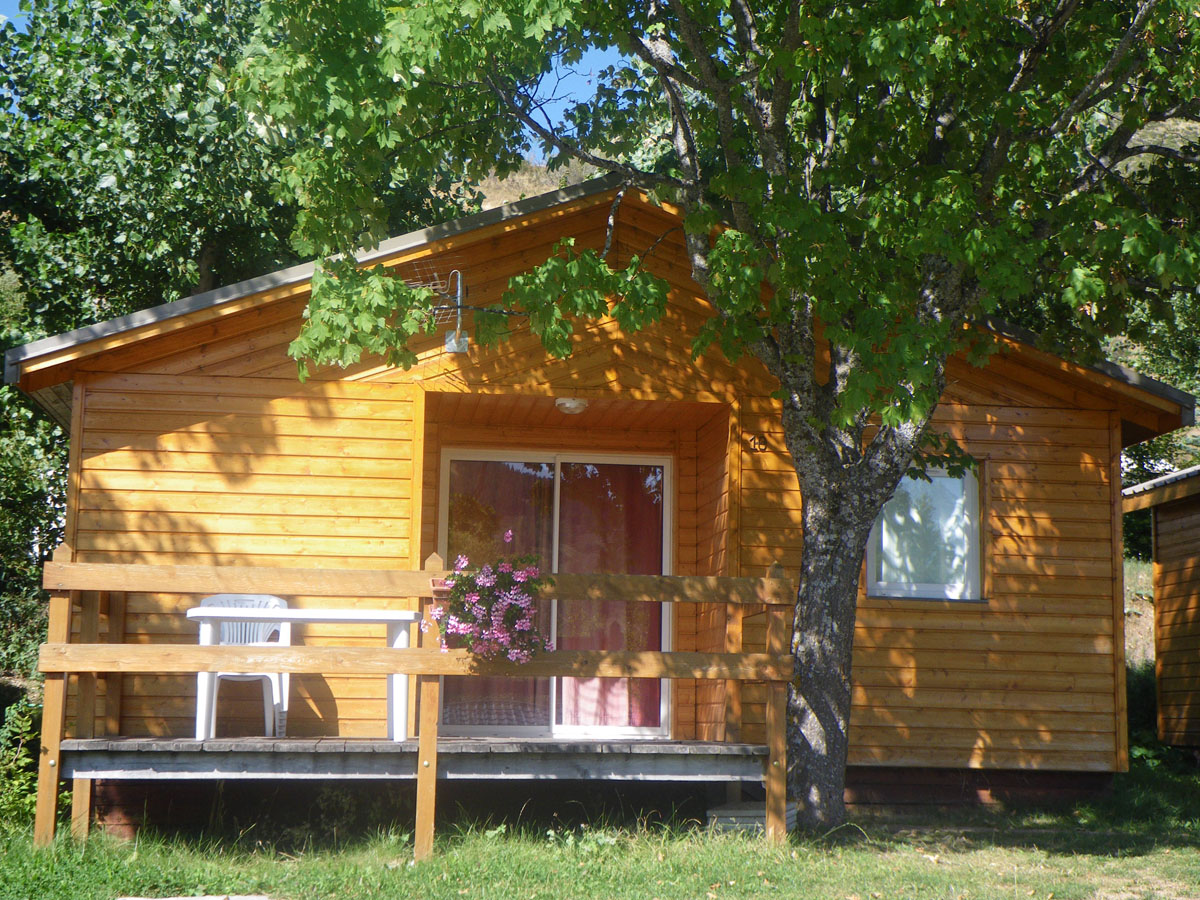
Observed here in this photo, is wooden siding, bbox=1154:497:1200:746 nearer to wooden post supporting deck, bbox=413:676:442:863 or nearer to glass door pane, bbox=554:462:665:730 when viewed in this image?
glass door pane, bbox=554:462:665:730

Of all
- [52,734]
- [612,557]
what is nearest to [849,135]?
[612,557]

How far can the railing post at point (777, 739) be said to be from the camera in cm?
716

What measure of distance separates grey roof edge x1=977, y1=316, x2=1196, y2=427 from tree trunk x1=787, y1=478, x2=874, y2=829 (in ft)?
7.60

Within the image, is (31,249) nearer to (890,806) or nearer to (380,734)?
(380,734)

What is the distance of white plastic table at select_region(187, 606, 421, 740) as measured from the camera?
296 inches

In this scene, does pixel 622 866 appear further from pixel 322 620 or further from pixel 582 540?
pixel 582 540

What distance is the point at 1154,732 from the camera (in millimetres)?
14758

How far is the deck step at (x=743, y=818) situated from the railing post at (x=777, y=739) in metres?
0.16

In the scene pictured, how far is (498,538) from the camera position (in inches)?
400

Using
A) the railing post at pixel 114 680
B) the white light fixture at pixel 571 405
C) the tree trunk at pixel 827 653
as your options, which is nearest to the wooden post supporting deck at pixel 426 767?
the tree trunk at pixel 827 653

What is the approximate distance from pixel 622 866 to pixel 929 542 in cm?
425

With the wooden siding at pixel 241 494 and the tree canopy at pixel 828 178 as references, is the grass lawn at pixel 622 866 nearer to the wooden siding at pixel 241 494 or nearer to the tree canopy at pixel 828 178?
the tree canopy at pixel 828 178

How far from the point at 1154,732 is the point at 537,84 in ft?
37.5

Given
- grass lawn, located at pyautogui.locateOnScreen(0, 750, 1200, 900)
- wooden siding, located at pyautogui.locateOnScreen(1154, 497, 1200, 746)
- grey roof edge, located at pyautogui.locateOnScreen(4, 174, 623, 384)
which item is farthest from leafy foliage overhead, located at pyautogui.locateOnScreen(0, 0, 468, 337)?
wooden siding, located at pyautogui.locateOnScreen(1154, 497, 1200, 746)
